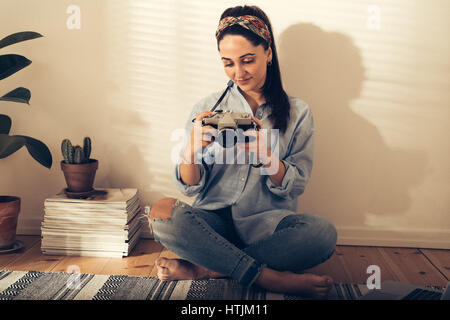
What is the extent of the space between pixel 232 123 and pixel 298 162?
32 cm

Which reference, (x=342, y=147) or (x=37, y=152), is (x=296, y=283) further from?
(x=37, y=152)


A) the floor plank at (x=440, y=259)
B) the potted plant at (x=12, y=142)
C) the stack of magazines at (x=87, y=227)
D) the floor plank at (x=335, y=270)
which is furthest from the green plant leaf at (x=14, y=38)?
the floor plank at (x=440, y=259)

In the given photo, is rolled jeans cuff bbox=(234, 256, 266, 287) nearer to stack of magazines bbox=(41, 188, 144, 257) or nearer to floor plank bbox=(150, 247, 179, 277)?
floor plank bbox=(150, 247, 179, 277)

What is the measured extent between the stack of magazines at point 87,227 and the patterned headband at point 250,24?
74 cm

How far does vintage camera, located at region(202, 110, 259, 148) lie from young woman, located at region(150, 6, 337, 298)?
0.06 ft

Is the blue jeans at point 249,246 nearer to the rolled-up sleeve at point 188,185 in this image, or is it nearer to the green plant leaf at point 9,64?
the rolled-up sleeve at point 188,185

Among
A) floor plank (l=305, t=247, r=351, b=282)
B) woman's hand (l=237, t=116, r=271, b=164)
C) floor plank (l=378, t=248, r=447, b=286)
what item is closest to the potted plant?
woman's hand (l=237, t=116, r=271, b=164)

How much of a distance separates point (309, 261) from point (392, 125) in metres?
0.74

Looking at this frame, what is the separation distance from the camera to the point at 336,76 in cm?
169

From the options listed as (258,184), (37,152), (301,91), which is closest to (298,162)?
(258,184)

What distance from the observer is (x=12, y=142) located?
151cm

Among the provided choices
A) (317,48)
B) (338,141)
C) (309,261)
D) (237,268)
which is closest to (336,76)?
(317,48)

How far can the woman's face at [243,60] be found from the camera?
4.50ft
